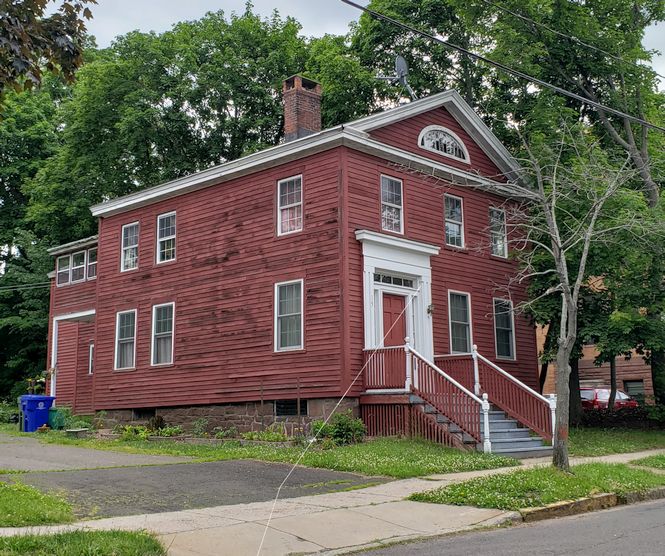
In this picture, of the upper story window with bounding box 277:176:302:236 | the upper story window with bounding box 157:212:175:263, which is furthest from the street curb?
the upper story window with bounding box 157:212:175:263

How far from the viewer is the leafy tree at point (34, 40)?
7207mm

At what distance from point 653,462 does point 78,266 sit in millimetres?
21863

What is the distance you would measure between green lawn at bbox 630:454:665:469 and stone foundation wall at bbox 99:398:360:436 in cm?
596

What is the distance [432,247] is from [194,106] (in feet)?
63.1

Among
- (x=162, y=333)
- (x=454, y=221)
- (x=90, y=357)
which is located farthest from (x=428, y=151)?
(x=90, y=357)

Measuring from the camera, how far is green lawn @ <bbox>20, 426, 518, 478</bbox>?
13.2 meters

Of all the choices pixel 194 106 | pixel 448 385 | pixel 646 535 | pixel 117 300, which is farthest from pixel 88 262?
pixel 646 535

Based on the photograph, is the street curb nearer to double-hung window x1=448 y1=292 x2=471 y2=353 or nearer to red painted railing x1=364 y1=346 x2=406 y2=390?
red painted railing x1=364 y1=346 x2=406 y2=390

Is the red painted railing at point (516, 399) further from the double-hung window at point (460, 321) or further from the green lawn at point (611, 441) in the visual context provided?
the double-hung window at point (460, 321)

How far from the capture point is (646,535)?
26.9 feet

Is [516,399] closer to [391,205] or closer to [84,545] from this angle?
[391,205]

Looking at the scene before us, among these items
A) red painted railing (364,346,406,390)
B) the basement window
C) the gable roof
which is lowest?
the basement window

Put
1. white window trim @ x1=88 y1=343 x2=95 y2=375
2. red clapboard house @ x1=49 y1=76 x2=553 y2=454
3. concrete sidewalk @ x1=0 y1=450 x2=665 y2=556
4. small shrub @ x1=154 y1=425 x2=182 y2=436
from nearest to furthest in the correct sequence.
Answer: concrete sidewalk @ x1=0 y1=450 x2=665 y2=556
red clapboard house @ x1=49 y1=76 x2=553 y2=454
small shrub @ x1=154 y1=425 x2=182 y2=436
white window trim @ x1=88 y1=343 x2=95 y2=375

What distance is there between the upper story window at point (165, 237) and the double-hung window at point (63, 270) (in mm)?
8694
